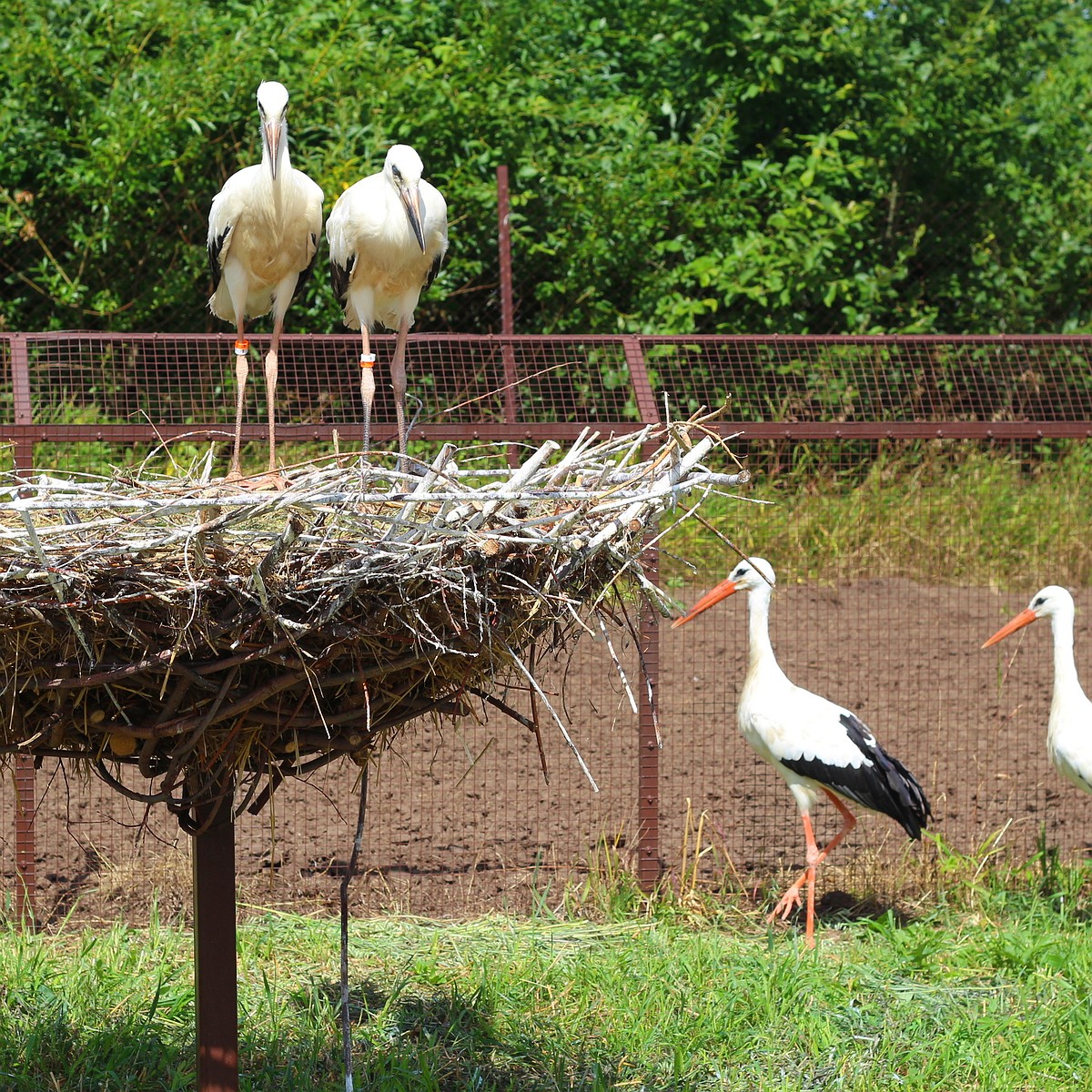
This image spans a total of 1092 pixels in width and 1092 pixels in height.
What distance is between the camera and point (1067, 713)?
18.6 feet

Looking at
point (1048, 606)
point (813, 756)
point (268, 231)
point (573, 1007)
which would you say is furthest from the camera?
point (1048, 606)

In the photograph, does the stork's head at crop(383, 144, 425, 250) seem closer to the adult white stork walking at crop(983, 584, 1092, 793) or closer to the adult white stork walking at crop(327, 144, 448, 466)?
the adult white stork walking at crop(327, 144, 448, 466)

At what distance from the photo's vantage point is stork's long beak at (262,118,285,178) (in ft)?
13.5

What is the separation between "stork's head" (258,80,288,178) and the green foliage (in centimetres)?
427

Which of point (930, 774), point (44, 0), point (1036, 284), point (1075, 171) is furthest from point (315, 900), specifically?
point (1075, 171)

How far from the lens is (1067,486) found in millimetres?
8641

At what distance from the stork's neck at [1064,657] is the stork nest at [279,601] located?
3391mm

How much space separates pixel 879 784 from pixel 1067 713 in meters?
0.90

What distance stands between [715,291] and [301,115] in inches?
114

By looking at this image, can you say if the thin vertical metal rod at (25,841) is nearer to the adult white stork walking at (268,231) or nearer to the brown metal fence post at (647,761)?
the adult white stork walking at (268,231)

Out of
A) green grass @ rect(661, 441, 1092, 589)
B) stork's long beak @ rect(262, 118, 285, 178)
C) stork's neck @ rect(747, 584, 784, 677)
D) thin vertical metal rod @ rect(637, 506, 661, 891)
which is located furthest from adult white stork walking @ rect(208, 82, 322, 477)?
green grass @ rect(661, 441, 1092, 589)

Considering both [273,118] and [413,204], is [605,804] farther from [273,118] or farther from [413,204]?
[273,118]

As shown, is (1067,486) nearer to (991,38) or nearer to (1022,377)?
(1022,377)

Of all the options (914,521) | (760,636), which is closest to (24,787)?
(760,636)
